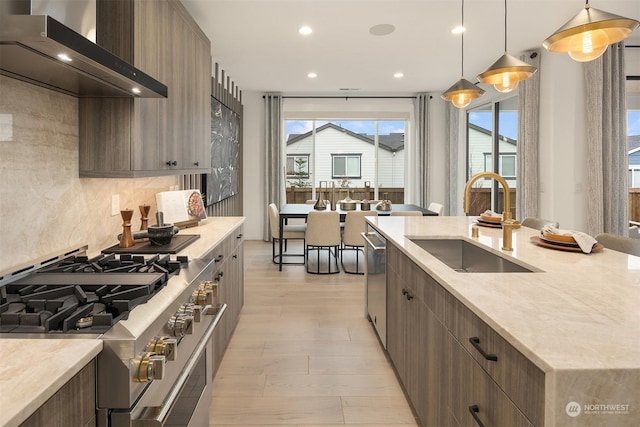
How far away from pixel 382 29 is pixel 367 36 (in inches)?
9.7

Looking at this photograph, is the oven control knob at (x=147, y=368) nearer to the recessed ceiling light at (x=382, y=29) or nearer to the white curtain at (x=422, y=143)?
the recessed ceiling light at (x=382, y=29)

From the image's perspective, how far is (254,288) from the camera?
4.54 meters

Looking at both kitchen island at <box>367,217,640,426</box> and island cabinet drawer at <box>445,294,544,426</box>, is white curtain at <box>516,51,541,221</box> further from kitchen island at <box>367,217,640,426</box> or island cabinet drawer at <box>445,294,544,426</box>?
island cabinet drawer at <box>445,294,544,426</box>

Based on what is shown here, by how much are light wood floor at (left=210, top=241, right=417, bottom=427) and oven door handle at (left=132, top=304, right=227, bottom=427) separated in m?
0.70

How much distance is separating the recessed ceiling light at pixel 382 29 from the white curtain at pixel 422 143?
333 centimetres

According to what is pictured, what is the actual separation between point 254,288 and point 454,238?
8.71 feet

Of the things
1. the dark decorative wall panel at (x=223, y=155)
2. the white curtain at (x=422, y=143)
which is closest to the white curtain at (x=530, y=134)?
the white curtain at (x=422, y=143)

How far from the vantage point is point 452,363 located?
1.43 meters

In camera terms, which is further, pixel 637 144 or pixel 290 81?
pixel 290 81

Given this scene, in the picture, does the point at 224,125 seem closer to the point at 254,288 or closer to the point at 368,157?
the point at 254,288

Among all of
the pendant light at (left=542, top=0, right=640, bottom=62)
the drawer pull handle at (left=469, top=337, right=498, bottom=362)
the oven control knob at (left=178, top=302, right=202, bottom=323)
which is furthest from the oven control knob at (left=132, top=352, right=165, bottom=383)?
the pendant light at (left=542, top=0, right=640, bottom=62)

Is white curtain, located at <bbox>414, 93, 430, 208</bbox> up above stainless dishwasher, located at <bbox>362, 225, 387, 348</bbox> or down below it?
above

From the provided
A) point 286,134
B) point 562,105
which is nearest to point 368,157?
point 286,134

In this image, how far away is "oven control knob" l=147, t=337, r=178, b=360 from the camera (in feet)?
3.63
